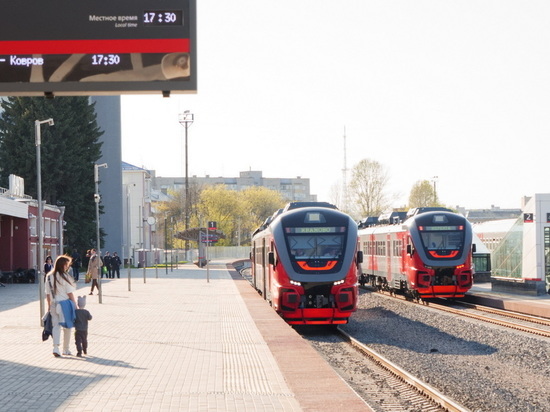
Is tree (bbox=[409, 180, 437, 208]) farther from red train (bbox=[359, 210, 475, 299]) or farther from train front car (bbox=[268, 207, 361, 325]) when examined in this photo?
train front car (bbox=[268, 207, 361, 325])

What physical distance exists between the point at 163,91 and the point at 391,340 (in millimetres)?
9382

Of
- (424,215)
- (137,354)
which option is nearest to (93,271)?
(424,215)

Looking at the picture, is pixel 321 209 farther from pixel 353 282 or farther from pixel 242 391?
pixel 242 391

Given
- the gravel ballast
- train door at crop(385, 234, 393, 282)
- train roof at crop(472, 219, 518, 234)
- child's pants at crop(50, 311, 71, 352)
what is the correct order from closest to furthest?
the gravel ballast → child's pants at crop(50, 311, 71, 352) → train door at crop(385, 234, 393, 282) → train roof at crop(472, 219, 518, 234)

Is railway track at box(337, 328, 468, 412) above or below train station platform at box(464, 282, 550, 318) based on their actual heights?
above

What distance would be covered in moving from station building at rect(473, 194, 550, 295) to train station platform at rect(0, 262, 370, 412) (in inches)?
584

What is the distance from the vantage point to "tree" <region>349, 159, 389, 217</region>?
91938mm

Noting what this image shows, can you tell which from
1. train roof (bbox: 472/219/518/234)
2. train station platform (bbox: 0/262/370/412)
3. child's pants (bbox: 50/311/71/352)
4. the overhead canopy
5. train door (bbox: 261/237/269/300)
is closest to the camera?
train station platform (bbox: 0/262/370/412)

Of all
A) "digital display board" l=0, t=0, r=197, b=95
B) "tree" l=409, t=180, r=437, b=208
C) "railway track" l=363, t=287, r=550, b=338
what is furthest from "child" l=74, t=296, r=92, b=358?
"tree" l=409, t=180, r=437, b=208

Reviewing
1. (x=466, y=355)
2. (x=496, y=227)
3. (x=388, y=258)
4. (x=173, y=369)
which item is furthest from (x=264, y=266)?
(x=496, y=227)

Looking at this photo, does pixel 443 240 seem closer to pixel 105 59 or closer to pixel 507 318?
pixel 507 318

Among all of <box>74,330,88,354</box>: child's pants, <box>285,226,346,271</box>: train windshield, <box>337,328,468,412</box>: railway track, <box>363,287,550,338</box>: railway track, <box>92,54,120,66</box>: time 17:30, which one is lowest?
<box>363,287,550,338</box>: railway track

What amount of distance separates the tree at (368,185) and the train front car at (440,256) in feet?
199

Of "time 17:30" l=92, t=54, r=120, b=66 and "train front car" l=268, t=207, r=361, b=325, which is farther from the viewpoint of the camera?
"train front car" l=268, t=207, r=361, b=325
